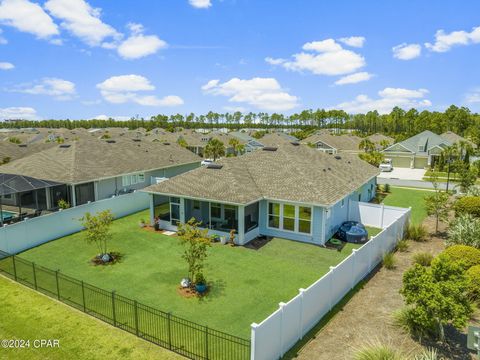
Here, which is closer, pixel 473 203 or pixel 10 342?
pixel 10 342

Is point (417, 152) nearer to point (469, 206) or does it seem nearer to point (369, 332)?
point (469, 206)

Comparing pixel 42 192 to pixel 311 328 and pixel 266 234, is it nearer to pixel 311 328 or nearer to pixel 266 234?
pixel 266 234

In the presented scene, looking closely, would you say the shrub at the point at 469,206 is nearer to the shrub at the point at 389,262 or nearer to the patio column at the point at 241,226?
the shrub at the point at 389,262

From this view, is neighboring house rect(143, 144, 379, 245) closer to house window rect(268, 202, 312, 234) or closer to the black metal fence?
house window rect(268, 202, 312, 234)

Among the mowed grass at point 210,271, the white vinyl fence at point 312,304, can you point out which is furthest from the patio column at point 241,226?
the white vinyl fence at point 312,304

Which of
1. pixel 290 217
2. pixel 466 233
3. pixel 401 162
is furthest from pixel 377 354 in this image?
pixel 401 162

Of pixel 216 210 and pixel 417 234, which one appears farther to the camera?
pixel 216 210


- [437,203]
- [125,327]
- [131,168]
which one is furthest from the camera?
[131,168]

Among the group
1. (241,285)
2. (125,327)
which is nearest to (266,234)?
(241,285)
